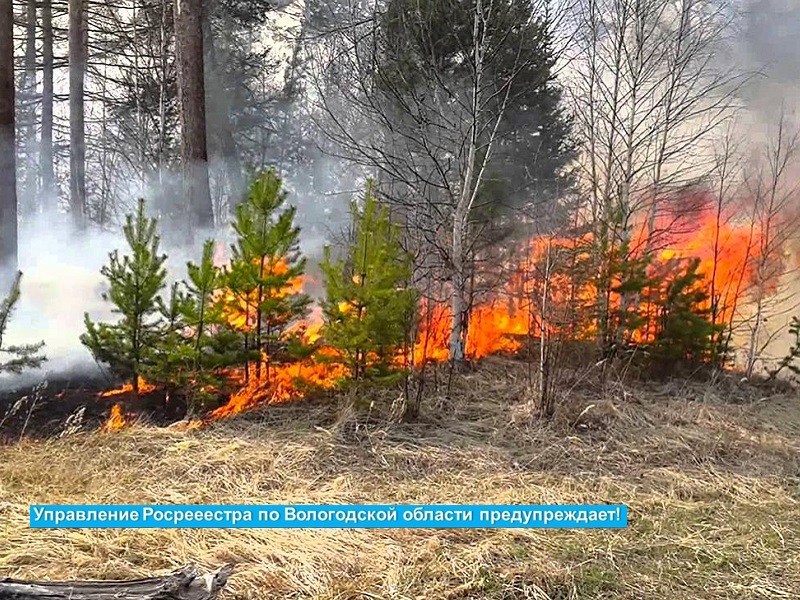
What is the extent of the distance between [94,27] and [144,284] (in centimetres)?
723

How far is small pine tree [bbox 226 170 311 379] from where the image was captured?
17.7 feet

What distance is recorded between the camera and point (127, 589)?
231cm

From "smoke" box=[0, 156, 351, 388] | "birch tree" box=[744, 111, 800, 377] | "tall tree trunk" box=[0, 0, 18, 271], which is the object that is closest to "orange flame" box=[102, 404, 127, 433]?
"smoke" box=[0, 156, 351, 388]

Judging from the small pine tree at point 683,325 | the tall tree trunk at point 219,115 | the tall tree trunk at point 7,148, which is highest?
the tall tree trunk at point 219,115

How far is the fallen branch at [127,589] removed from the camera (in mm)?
2229

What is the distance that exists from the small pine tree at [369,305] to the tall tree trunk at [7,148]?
3.47m

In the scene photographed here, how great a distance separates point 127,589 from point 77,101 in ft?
30.2

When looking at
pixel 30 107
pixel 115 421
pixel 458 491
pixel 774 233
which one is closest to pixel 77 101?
pixel 30 107

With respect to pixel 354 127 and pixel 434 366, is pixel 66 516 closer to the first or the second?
pixel 434 366

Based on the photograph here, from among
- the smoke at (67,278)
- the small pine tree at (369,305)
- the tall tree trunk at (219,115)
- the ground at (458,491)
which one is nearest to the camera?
the ground at (458,491)

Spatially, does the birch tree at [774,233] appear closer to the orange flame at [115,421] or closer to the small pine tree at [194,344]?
the small pine tree at [194,344]

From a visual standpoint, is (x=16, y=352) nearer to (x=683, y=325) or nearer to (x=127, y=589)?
(x=127, y=589)

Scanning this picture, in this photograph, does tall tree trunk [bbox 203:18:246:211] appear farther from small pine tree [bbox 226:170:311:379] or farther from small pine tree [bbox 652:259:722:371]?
small pine tree [bbox 652:259:722:371]

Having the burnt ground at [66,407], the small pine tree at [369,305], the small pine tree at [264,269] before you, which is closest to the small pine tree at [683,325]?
the small pine tree at [369,305]
